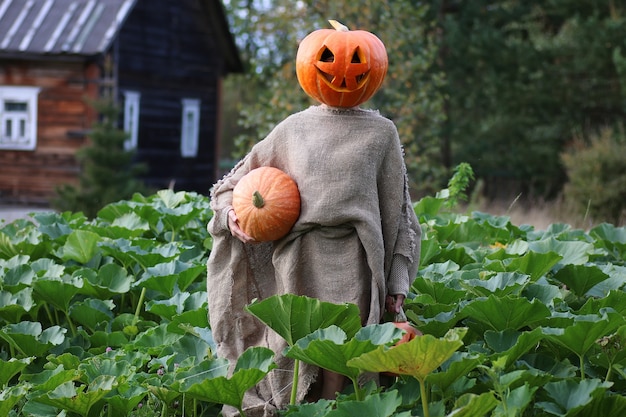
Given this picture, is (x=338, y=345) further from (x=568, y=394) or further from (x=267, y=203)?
(x=568, y=394)

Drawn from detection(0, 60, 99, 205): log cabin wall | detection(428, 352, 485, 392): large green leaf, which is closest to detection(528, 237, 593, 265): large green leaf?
detection(428, 352, 485, 392): large green leaf

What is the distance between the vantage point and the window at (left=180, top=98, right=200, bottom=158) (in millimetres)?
18812

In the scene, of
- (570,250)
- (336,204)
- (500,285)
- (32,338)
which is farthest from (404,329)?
(570,250)

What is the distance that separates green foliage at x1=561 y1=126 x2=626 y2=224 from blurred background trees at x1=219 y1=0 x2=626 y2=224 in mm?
2671

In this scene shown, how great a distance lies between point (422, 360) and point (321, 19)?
14745mm

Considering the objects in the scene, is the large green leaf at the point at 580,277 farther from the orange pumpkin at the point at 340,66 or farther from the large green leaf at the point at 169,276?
the large green leaf at the point at 169,276

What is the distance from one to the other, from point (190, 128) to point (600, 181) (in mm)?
8514

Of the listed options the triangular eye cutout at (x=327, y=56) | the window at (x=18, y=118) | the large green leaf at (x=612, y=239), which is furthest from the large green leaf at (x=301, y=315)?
the window at (x=18, y=118)

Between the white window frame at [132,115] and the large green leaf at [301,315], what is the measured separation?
14316 millimetres

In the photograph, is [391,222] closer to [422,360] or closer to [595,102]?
[422,360]

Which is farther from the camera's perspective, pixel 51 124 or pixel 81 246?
pixel 51 124

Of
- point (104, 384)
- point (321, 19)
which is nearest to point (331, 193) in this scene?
point (104, 384)

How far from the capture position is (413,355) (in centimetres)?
261

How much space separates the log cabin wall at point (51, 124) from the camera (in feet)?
53.6
